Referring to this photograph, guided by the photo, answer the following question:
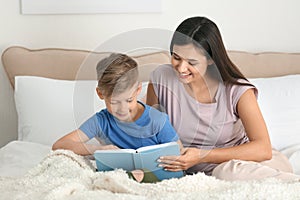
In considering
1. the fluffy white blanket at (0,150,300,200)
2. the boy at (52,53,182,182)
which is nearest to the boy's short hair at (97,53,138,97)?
the boy at (52,53,182,182)

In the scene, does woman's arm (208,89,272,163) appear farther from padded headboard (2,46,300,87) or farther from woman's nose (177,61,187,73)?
padded headboard (2,46,300,87)

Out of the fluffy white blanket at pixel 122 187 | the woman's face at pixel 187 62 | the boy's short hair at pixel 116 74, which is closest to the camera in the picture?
the fluffy white blanket at pixel 122 187

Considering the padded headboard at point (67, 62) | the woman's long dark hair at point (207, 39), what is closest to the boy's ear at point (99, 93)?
the woman's long dark hair at point (207, 39)

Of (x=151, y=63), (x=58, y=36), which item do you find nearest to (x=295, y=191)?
(x=151, y=63)

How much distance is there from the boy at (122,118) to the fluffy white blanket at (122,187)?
11cm

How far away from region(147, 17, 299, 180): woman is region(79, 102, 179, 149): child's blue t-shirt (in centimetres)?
7

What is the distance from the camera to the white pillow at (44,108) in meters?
2.50

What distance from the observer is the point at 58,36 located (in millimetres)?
2852

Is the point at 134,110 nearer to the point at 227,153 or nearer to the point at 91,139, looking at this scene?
the point at 91,139

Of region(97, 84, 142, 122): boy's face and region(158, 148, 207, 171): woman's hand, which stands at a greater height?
region(97, 84, 142, 122): boy's face

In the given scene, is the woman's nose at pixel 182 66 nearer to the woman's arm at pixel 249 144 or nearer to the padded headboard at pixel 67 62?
the woman's arm at pixel 249 144

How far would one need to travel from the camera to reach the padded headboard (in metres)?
2.72

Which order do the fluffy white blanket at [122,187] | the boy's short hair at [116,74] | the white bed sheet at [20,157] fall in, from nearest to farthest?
1. the fluffy white blanket at [122,187]
2. the boy's short hair at [116,74]
3. the white bed sheet at [20,157]

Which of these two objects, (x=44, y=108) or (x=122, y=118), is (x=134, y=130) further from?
(x=44, y=108)
